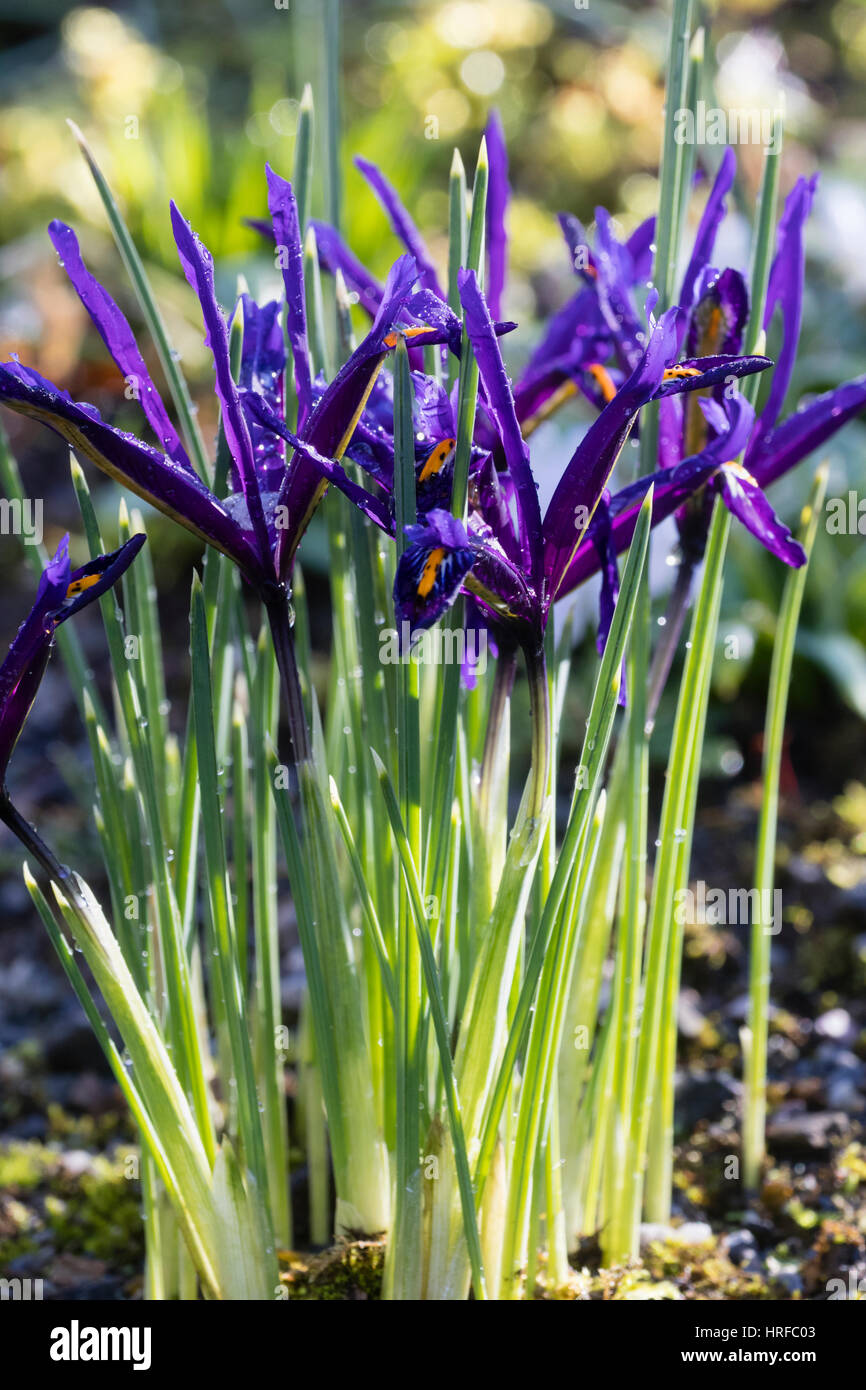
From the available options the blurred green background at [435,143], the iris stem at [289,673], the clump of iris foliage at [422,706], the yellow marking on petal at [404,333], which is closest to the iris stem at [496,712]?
the clump of iris foliage at [422,706]

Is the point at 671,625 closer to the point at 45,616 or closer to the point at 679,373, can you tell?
the point at 679,373

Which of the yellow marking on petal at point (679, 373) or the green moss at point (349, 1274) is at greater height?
the yellow marking on petal at point (679, 373)

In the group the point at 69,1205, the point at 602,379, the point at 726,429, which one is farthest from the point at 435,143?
the point at 69,1205

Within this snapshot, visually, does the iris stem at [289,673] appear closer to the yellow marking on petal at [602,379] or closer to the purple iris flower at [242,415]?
the purple iris flower at [242,415]

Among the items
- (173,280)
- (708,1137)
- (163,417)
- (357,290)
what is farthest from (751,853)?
(173,280)

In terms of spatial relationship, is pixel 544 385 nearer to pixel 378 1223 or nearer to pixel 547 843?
pixel 547 843

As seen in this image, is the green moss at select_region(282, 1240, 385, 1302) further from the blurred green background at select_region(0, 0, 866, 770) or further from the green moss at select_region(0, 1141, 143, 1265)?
the blurred green background at select_region(0, 0, 866, 770)
